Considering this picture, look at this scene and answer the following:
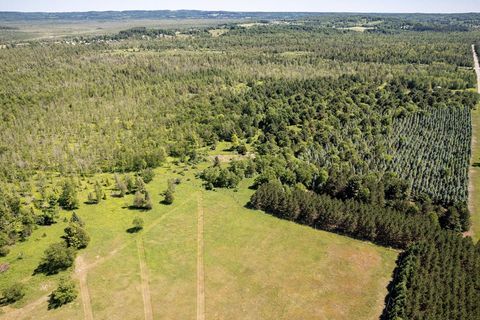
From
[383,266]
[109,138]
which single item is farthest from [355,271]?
[109,138]

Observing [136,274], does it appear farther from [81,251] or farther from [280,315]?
[280,315]

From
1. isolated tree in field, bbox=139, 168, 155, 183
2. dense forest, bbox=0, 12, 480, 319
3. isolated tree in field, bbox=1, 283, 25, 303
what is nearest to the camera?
isolated tree in field, bbox=1, 283, 25, 303

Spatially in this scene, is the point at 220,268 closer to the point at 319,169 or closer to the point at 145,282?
the point at 145,282

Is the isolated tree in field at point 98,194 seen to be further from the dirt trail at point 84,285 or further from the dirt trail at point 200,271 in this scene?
the dirt trail at point 200,271

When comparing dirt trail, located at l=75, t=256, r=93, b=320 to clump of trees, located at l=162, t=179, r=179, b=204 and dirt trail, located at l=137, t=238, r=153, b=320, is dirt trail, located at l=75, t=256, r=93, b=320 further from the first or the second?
clump of trees, located at l=162, t=179, r=179, b=204

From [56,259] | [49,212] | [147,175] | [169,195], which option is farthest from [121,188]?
[56,259]

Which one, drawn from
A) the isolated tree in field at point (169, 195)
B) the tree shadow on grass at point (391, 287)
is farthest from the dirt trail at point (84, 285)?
the tree shadow on grass at point (391, 287)

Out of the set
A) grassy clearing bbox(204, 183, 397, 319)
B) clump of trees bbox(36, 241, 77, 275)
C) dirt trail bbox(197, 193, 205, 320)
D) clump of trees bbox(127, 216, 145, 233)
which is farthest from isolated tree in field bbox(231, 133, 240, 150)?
clump of trees bbox(36, 241, 77, 275)
